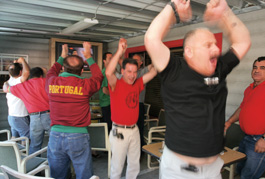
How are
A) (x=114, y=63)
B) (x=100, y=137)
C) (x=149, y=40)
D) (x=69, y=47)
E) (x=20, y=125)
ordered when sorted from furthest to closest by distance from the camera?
(x=69, y=47) → (x=20, y=125) → (x=100, y=137) → (x=114, y=63) → (x=149, y=40)

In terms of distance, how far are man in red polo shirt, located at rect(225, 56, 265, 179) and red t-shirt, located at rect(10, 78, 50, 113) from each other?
2729 mm

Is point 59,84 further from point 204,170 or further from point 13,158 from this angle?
point 204,170

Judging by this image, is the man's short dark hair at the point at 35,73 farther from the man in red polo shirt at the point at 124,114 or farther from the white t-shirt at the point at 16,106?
the man in red polo shirt at the point at 124,114

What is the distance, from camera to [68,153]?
2.21 m

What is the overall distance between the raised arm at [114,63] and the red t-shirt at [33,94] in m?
1.36

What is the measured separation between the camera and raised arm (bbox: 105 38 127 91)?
7.18 ft

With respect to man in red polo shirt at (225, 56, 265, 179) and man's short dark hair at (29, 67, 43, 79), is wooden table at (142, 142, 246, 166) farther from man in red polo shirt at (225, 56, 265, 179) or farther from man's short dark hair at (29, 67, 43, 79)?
man's short dark hair at (29, 67, 43, 79)

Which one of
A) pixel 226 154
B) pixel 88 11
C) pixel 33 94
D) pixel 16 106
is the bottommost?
pixel 226 154

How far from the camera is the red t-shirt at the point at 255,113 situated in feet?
8.03

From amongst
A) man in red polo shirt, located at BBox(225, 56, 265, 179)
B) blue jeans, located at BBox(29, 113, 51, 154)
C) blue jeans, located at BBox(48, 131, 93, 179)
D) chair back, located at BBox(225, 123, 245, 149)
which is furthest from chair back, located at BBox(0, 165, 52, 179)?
chair back, located at BBox(225, 123, 245, 149)

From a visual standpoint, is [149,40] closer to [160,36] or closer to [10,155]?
[160,36]

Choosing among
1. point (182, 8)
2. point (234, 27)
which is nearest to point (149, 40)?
point (182, 8)

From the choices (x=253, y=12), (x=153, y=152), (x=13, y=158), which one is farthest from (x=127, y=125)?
(x=253, y=12)

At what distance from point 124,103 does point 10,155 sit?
1.41 metres
